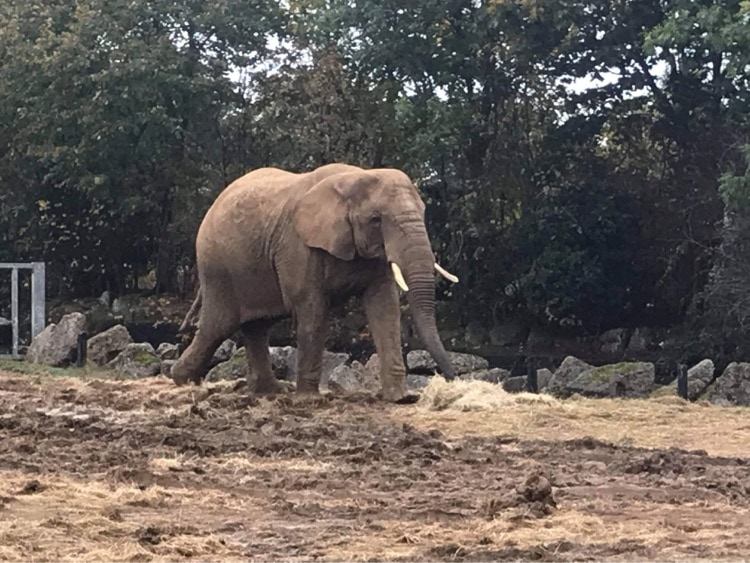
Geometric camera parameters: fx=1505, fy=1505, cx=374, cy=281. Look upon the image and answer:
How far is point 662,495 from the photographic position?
26.3 ft

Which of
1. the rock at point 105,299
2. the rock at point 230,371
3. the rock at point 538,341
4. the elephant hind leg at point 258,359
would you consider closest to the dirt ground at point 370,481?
the elephant hind leg at point 258,359

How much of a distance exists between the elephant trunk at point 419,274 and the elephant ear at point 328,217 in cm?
59

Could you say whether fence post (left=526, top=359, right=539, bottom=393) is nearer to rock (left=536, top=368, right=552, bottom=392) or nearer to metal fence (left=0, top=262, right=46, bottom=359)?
rock (left=536, top=368, right=552, bottom=392)

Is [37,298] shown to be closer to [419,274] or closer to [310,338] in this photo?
[310,338]

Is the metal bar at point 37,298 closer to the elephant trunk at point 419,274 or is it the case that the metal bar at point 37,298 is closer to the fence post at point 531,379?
the fence post at point 531,379

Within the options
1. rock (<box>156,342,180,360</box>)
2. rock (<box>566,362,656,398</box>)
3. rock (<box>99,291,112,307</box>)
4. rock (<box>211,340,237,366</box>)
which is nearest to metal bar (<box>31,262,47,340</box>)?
rock (<box>156,342,180,360</box>)

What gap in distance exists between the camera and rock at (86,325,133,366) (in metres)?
22.2

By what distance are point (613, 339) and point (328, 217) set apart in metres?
13.5

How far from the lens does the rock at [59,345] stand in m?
21.5

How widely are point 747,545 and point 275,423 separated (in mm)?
5952

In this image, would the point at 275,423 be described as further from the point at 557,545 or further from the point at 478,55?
the point at 478,55

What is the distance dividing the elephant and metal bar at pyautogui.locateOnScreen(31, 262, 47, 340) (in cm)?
752

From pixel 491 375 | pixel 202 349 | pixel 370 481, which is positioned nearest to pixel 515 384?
pixel 491 375

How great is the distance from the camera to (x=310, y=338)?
1439cm
